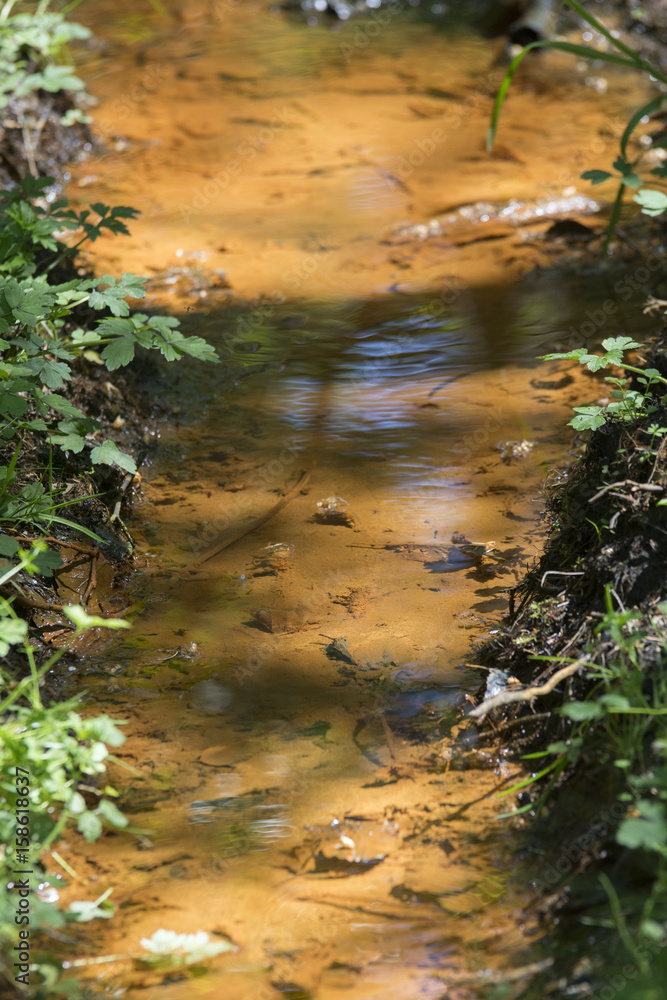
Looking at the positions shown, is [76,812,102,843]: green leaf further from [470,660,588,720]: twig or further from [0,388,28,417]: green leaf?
[0,388,28,417]: green leaf

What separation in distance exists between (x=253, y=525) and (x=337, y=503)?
1.13ft

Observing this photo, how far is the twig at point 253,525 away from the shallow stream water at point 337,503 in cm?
2

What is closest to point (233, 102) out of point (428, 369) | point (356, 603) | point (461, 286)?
point (461, 286)

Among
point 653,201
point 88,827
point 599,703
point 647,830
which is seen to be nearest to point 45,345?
point 88,827

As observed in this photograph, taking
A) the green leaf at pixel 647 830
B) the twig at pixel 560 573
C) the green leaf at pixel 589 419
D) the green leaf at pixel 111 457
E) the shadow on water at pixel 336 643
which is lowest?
the shadow on water at pixel 336 643

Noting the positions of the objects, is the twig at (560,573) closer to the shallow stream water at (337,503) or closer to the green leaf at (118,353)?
the shallow stream water at (337,503)

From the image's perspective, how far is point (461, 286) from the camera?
14.3 ft

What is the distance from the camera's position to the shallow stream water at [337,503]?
1.70m

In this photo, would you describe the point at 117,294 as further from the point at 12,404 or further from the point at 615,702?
the point at 615,702

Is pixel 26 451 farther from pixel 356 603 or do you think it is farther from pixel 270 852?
pixel 270 852

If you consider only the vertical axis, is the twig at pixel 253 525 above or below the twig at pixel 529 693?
below

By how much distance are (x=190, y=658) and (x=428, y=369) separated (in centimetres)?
205

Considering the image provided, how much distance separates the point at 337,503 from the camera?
3047 mm

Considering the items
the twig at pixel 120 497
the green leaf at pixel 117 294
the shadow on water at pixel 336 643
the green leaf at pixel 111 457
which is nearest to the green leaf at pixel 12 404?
the green leaf at pixel 111 457
